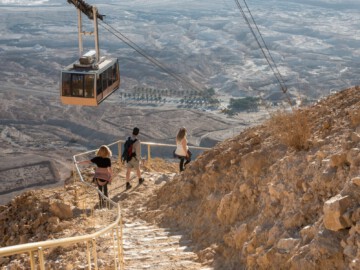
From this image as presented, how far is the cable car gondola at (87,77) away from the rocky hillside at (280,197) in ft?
21.3

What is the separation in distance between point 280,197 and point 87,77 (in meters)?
10.4

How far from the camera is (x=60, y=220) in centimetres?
964

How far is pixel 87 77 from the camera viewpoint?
16.0 metres

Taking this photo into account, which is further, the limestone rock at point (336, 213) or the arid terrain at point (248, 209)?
the arid terrain at point (248, 209)

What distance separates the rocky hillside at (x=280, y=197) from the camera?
16.7 feet

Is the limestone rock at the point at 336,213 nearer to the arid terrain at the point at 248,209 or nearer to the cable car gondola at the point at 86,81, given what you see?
the arid terrain at the point at 248,209

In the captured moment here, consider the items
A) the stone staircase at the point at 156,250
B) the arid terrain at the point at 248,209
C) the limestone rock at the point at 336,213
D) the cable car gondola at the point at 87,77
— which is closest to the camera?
the limestone rock at the point at 336,213

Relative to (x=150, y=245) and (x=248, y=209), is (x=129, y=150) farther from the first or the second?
(x=248, y=209)

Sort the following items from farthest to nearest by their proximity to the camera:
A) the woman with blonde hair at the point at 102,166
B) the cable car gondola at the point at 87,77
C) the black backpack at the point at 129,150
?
the cable car gondola at the point at 87,77, the black backpack at the point at 129,150, the woman with blonde hair at the point at 102,166

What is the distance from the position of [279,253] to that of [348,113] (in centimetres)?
308

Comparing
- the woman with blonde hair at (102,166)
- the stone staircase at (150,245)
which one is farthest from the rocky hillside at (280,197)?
the woman with blonde hair at (102,166)

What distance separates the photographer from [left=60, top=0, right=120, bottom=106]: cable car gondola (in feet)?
52.5

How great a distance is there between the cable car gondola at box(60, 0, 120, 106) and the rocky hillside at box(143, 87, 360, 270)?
6.49 meters

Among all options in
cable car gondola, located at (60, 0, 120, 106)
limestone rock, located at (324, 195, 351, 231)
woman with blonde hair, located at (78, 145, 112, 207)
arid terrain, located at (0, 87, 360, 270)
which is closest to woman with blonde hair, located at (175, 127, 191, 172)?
arid terrain, located at (0, 87, 360, 270)
